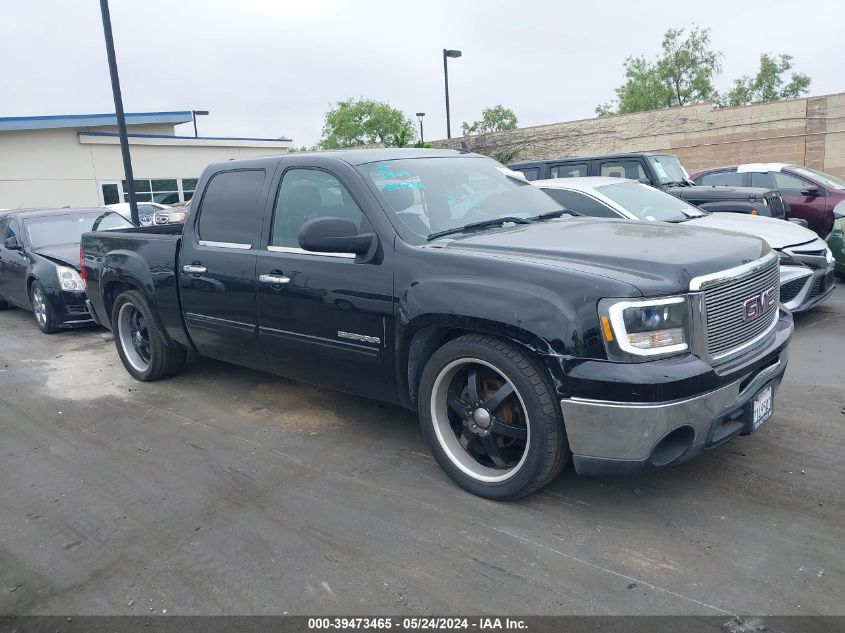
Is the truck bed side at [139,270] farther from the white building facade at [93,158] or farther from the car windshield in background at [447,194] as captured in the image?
the white building facade at [93,158]

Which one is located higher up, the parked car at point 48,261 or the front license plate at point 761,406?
the parked car at point 48,261

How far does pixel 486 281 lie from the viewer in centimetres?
353

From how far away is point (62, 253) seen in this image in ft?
30.1

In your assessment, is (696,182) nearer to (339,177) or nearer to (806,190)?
(806,190)

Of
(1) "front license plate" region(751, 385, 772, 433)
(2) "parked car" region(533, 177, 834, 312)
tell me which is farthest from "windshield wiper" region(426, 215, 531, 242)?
(2) "parked car" region(533, 177, 834, 312)

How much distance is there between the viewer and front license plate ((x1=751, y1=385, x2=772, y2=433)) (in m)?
3.59

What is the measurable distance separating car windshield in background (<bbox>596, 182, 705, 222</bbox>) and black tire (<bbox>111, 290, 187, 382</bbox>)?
4965 millimetres

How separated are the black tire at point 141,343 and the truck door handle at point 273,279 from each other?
1.78 m

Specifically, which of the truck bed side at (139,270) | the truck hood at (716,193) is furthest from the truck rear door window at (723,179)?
the truck bed side at (139,270)

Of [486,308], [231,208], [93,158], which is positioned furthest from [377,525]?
[93,158]

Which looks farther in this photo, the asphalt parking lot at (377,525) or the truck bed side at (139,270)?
the truck bed side at (139,270)

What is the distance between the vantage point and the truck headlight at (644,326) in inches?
124

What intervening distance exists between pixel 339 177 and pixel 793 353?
4.31m

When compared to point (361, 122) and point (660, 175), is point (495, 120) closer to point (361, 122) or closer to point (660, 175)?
point (361, 122)
